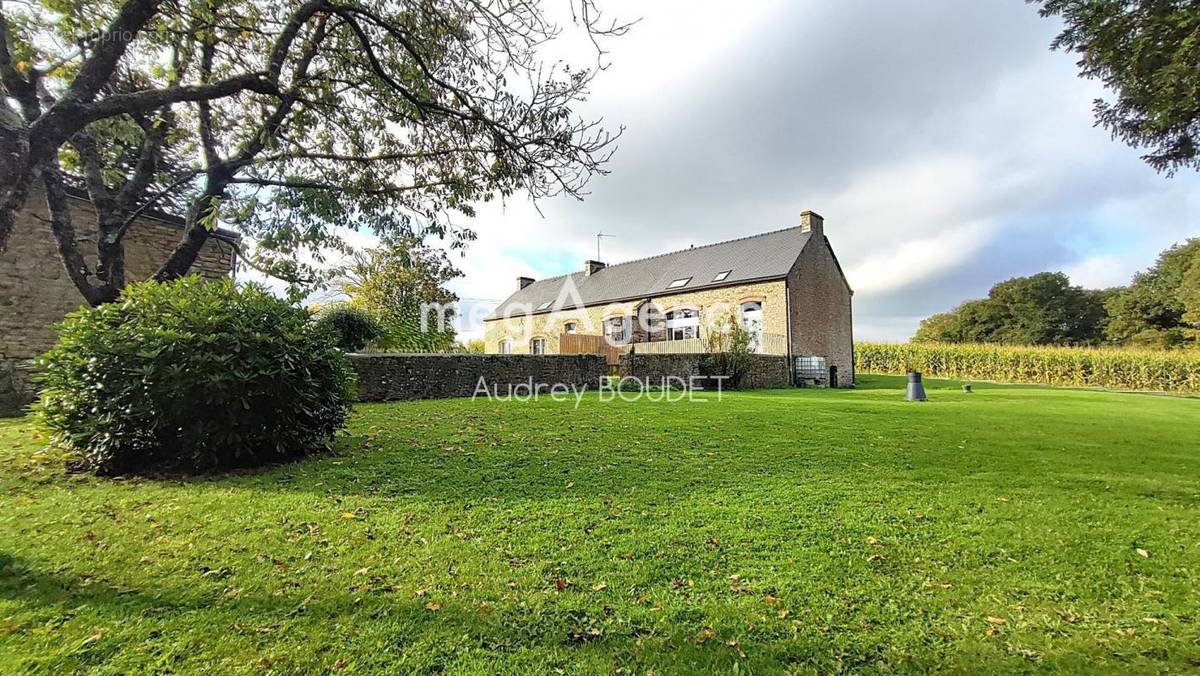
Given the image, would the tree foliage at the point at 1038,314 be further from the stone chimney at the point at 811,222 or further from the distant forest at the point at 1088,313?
the stone chimney at the point at 811,222

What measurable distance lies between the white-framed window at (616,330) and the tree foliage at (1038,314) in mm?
42078

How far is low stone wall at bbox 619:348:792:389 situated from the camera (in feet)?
46.6

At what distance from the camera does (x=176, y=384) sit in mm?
4234

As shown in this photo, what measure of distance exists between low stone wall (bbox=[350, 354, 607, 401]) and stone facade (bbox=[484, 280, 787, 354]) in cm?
941

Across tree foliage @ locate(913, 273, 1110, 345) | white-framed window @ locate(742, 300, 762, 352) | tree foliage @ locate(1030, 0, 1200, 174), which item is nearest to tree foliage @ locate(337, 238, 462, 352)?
white-framed window @ locate(742, 300, 762, 352)

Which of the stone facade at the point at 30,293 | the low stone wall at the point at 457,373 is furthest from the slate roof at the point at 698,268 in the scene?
the stone facade at the point at 30,293

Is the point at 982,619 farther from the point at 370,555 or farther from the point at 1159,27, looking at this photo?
the point at 1159,27

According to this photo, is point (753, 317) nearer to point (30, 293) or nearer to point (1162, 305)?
point (30, 293)

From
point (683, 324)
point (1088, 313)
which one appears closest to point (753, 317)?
point (683, 324)

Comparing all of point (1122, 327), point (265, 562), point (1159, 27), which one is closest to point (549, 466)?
point (265, 562)

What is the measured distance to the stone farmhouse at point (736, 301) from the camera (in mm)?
19422

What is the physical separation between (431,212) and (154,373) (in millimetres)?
4289

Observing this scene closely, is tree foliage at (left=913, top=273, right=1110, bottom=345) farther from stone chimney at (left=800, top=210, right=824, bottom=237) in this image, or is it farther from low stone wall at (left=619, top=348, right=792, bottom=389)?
low stone wall at (left=619, top=348, right=792, bottom=389)

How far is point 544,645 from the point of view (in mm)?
2045
